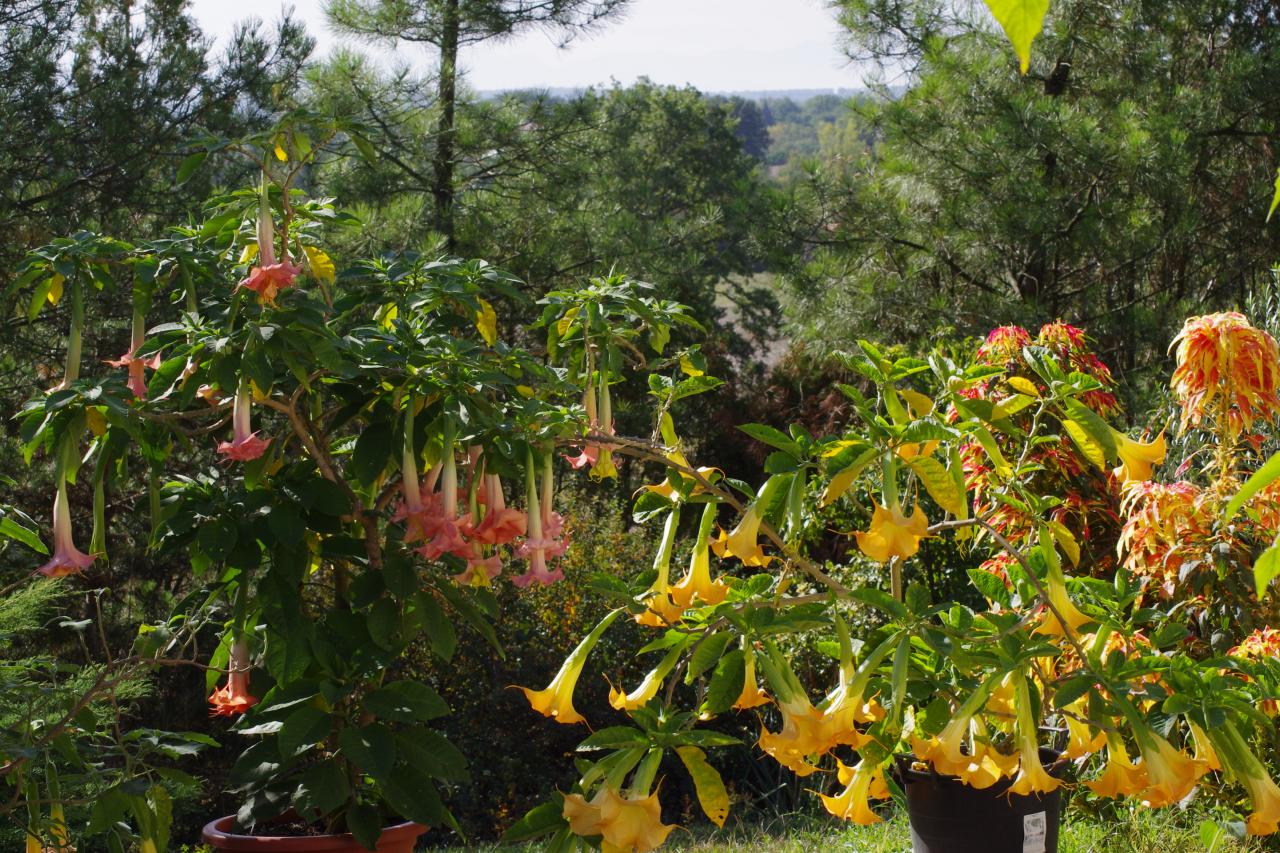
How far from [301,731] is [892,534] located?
887 mm

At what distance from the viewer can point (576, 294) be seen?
203 cm

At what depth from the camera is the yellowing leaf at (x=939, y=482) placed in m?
1.60

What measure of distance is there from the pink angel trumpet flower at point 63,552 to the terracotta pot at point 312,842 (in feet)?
1.61

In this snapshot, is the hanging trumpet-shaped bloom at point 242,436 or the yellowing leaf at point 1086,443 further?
the yellowing leaf at point 1086,443

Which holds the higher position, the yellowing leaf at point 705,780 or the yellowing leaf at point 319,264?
the yellowing leaf at point 319,264

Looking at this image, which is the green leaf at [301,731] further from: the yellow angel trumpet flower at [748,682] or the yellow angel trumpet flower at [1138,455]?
the yellow angel trumpet flower at [1138,455]

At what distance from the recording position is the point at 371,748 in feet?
5.64

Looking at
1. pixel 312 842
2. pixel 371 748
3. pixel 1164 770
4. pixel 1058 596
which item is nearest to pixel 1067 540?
pixel 1058 596

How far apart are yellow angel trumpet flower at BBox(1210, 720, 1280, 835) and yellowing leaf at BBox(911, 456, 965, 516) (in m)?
0.48

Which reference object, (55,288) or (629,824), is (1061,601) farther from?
(55,288)

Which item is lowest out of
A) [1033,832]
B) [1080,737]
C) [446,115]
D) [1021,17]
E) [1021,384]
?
[1033,832]

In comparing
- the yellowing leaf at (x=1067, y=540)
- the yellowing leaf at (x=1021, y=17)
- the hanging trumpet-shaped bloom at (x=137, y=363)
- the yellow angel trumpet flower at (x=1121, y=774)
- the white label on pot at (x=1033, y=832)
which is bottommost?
the white label on pot at (x=1033, y=832)

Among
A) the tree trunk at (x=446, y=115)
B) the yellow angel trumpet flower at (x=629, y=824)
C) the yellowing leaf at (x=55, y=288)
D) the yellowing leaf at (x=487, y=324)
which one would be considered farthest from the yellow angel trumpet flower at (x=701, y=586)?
the tree trunk at (x=446, y=115)

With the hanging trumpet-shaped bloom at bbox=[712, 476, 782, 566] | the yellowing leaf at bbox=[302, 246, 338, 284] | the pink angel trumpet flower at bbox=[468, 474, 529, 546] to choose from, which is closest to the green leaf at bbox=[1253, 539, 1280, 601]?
the hanging trumpet-shaped bloom at bbox=[712, 476, 782, 566]
